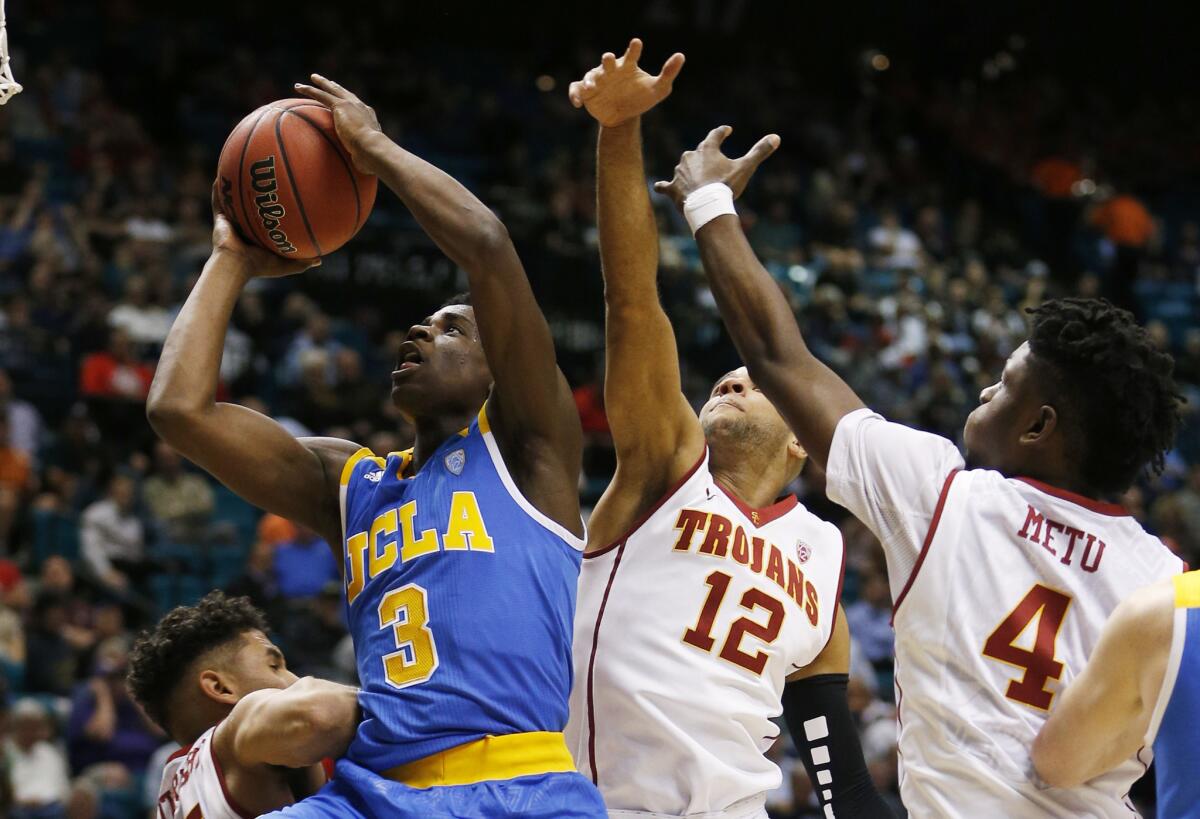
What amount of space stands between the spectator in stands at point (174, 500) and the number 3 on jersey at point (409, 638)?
7.30 meters

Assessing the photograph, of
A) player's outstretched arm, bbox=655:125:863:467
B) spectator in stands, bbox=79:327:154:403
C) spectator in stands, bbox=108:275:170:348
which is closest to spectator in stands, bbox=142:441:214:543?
spectator in stands, bbox=79:327:154:403

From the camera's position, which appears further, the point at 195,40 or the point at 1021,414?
the point at 195,40

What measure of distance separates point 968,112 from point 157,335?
602 inches

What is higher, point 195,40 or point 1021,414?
point 195,40

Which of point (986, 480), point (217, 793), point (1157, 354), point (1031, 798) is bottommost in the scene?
point (217, 793)

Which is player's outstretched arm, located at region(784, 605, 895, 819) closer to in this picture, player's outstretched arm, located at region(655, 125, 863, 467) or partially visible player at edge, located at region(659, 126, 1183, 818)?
partially visible player at edge, located at region(659, 126, 1183, 818)

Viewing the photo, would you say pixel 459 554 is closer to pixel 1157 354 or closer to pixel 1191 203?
pixel 1157 354

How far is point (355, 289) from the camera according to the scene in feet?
42.4

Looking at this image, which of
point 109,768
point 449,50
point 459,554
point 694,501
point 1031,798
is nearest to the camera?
point 1031,798

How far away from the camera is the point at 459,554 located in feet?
11.4

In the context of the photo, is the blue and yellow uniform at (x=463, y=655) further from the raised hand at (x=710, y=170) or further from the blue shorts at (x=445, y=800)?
the raised hand at (x=710, y=170)

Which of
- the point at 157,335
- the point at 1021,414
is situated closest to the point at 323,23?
the point at 157,335

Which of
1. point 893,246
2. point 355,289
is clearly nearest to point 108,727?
point 355,289

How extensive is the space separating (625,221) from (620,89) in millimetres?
373
